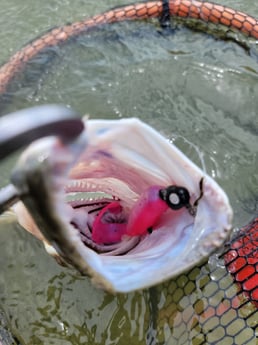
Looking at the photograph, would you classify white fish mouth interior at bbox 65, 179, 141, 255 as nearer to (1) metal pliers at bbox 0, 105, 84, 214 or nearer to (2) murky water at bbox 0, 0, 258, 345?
(2) murky water at bbox 0, 0, 258, 345

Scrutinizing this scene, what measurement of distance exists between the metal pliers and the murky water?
1.09 m

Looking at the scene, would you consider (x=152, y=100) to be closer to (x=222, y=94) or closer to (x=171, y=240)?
(x=222, y=94)

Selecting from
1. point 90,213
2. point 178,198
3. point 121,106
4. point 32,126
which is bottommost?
point 121,106

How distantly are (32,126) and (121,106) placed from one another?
69.9 inches

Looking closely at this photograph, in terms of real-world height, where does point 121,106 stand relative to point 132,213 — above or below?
below

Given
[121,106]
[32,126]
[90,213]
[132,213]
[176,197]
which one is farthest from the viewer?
[121,106]

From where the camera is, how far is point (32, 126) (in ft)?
2.02

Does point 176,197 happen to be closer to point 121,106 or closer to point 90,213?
point 90,213

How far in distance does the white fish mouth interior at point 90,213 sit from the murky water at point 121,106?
356 millimetres

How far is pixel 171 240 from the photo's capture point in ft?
3.98

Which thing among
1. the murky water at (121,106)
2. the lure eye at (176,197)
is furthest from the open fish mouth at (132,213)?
the murky water at (121,106)

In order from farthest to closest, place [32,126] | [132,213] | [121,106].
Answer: [121,106] < [132,213] < [32,126]

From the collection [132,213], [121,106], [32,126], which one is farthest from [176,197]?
[121,106]

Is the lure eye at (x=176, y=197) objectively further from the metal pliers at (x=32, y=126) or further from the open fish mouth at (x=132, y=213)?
the metal pliers at (x=32, y=126)
